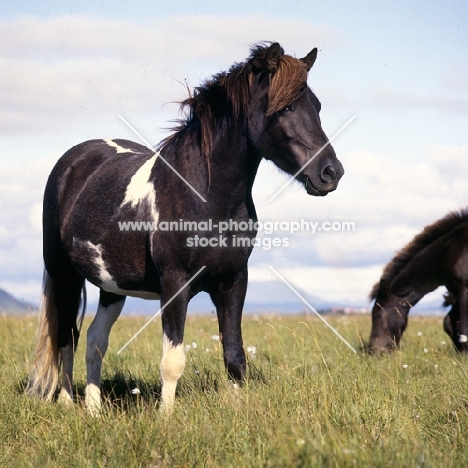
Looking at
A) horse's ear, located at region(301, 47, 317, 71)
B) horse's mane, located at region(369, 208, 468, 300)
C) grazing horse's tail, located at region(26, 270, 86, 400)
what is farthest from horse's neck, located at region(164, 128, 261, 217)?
horse's mane, located at region(369, 208, 468, 300)

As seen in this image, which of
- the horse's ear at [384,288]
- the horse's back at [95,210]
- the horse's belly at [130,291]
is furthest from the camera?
the horse's ear at [384,288]

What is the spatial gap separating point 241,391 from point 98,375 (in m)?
1.98

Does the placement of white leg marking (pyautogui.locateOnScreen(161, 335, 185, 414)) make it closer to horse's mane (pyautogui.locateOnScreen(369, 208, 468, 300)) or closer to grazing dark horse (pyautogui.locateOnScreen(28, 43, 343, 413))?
→ grazing dark horse (pyautogui.locateOnScreen(28, 43, 343, 413))

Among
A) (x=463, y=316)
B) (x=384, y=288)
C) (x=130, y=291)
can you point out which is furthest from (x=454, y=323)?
(x=130, y=291)

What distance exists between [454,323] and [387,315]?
1013 millimetres

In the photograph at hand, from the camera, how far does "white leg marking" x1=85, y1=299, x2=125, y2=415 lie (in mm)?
6746

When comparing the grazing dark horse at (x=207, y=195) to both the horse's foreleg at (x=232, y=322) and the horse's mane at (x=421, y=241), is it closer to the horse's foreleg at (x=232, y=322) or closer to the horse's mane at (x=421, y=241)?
the horse's foreleg at (x=232, y=322)

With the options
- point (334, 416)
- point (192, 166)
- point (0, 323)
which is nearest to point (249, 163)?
point (192, 166)

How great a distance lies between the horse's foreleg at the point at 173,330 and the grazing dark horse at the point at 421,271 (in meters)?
5.60

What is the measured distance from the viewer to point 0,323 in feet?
38.5

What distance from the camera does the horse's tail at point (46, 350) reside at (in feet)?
22.2

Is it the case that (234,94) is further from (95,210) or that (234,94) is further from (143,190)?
(95,210)

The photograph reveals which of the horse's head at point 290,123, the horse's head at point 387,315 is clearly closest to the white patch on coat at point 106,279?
the horse's head at point 290,123

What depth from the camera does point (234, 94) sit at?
5.44 meters
